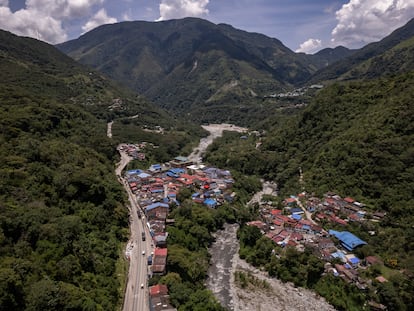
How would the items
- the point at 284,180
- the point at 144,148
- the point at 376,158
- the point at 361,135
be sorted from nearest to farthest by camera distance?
the point at 376,158 < the point at 361,135 < the point at 284,180 < the point at 144,148

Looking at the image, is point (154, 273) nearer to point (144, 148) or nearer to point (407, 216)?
point (407, 216)

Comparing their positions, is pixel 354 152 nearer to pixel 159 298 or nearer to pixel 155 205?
pixel 155 205

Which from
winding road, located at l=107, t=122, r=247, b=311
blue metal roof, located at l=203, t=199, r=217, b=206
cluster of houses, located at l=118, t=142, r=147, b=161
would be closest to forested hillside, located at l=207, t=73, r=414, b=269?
blue metal roof, located at l=203, t=199, r=217, b=206

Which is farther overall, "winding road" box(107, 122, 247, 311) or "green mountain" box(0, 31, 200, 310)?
"winding road" box(107, 122, 247, 311)

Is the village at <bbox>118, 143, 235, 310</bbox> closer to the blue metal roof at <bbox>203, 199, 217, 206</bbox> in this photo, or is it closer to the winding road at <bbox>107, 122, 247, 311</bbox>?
the blue metal roof at <bbox>203, 199, 217, 206</bbox>

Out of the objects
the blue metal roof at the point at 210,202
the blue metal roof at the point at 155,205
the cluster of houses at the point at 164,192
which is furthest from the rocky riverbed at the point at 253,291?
the blue metal roof at the point at 155,205

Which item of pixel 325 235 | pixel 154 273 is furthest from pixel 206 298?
pixel 325 235

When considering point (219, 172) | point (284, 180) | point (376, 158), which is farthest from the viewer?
point (219, 172)
